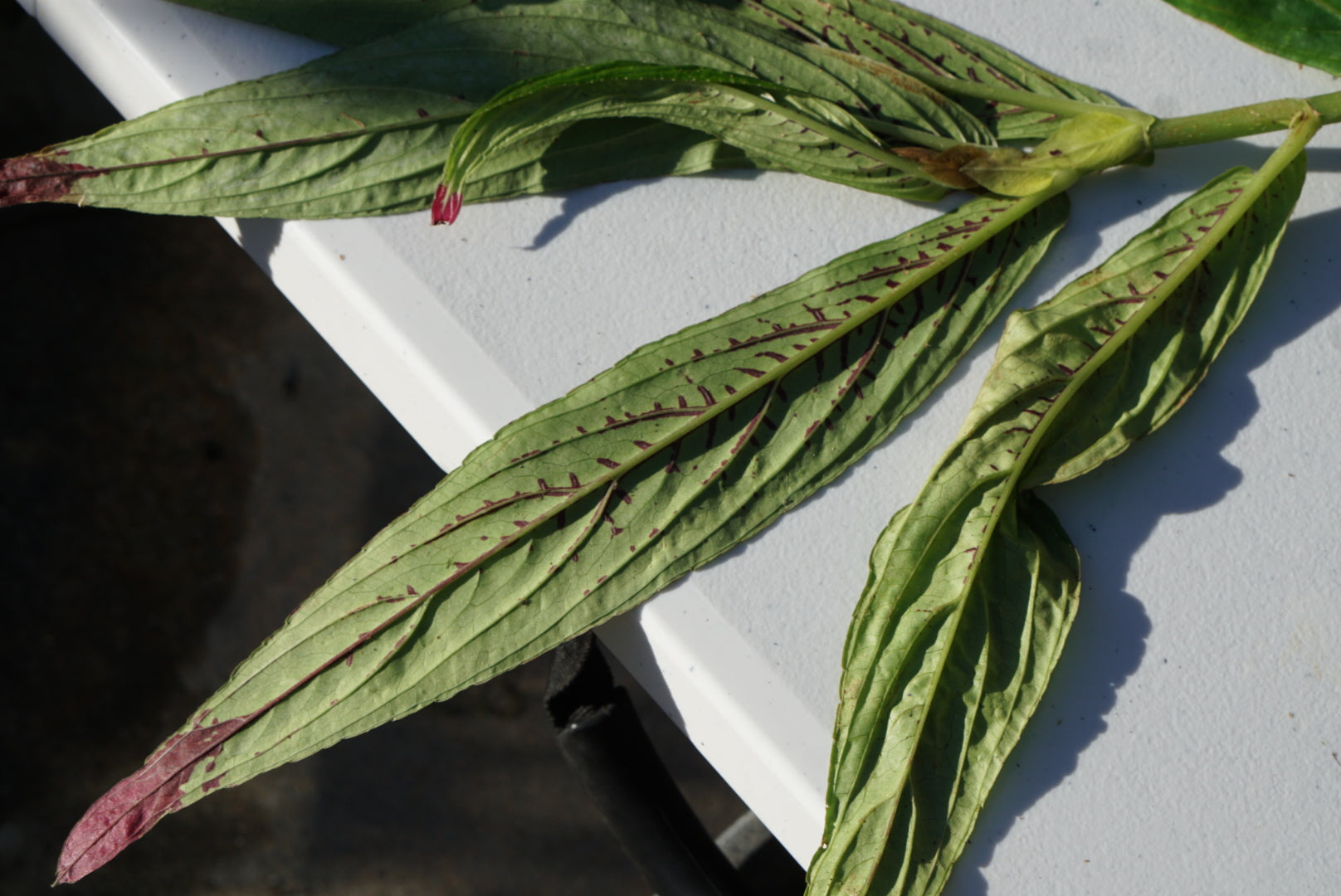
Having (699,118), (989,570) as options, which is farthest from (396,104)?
(989,570)

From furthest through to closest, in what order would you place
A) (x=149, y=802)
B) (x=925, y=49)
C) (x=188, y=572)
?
(x=188, y=572) → (x=925, y=49) → (x=149, y=802)

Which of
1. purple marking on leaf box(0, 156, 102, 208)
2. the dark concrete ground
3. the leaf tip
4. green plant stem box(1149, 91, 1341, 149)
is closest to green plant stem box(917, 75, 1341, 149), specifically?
green plant stem box(1149, 91, 1341, 149)

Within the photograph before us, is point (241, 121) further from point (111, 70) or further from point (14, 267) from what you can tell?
point (14, 267)

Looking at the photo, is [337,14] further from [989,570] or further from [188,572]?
[188,572]

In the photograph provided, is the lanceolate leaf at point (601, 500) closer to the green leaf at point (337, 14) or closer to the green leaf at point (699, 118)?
the green leaf at point (699, 118)

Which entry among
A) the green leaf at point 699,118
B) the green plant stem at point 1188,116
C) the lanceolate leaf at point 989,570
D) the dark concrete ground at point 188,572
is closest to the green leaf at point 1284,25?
the green plant stem at point 1188,116

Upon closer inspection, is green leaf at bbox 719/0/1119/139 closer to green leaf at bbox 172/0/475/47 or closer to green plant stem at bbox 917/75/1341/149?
green plant stem at bbox 917/75/1341/149

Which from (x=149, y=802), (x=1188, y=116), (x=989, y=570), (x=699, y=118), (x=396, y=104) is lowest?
(x=989, y=570)
